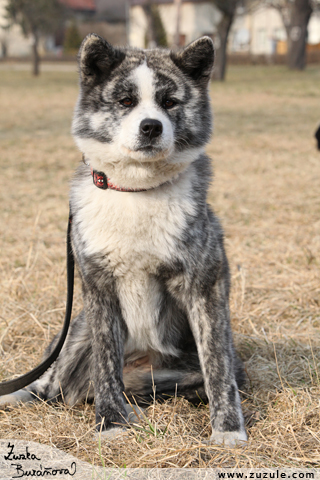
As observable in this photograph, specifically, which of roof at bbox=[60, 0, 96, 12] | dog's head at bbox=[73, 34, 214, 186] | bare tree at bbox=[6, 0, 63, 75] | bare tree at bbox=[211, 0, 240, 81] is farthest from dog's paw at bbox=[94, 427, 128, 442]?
roof at bbox=[60, 0, 96, 12]

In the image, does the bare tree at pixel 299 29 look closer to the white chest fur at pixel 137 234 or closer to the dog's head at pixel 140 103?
the dog's head at pixel 140 103

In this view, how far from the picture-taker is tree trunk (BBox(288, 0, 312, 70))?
2470cm

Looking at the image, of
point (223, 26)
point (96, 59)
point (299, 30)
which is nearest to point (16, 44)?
point (299, 30)

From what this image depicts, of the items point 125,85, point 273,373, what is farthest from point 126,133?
point 273,373

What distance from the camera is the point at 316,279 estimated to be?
11.9ft

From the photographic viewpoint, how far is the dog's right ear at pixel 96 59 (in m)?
2.07

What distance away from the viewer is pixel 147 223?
2.13 metres

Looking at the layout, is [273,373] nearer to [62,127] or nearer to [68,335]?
[68,335]

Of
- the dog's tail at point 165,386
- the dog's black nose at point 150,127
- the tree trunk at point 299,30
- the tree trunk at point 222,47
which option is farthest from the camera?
the tree trunk at point 299,30

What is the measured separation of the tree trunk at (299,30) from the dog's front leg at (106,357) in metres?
25.6

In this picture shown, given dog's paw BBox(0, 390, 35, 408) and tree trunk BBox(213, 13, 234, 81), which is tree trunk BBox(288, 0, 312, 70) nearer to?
tree trunk BBox(213, 13, 234, 81)

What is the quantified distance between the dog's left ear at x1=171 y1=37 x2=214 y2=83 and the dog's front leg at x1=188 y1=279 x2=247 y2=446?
0.88 m

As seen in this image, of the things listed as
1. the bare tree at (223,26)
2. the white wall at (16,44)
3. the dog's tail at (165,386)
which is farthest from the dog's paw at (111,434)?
the white wall at (16,44)

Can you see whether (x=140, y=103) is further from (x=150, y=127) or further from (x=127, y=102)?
(x=150, y=127)
